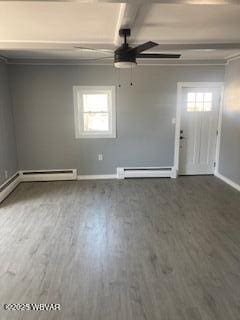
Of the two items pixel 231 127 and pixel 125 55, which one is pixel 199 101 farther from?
pixel 125 55

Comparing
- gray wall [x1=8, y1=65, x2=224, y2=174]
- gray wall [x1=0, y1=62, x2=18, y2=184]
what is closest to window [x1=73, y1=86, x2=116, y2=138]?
gray wall [x1=8, y1=65, x2=224, y2=174]

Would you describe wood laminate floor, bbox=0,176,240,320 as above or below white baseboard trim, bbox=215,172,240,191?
below

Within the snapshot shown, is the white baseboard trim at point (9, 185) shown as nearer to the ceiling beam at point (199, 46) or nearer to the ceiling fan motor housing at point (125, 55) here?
the ceiling fan motor housing at point (125, 55)

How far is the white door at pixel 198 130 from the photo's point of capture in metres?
5.39

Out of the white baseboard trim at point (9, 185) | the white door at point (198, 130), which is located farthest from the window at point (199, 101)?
the white baseboard trim at point (9, 185)

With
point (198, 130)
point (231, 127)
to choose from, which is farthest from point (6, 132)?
point (231, 127)

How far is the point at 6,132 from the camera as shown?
15.5 ft

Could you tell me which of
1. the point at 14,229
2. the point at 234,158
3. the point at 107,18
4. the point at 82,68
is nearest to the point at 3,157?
the point at 14,229

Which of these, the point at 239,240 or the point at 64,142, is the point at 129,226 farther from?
the point at 64,142

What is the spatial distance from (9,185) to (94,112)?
229cm

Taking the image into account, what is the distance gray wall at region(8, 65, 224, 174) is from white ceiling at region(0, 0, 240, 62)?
1405 mm

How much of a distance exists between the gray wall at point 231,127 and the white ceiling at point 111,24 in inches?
50.2

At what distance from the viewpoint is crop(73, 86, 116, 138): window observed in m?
5.16

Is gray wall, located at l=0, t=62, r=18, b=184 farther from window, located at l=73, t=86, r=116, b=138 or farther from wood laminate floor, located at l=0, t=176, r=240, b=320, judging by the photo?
window, located at l=73, t=86, r=116, b=138
